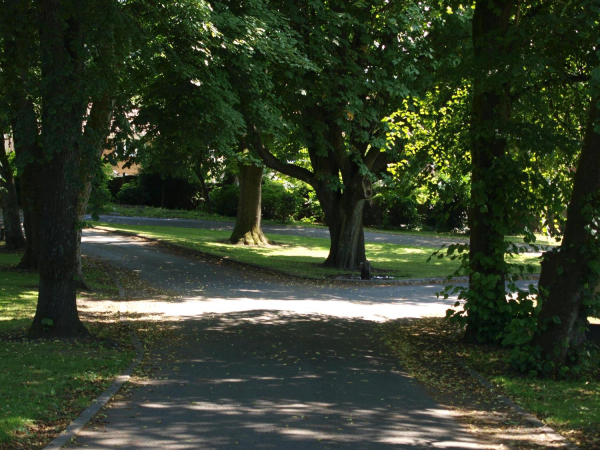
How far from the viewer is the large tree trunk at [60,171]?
9.27 meters

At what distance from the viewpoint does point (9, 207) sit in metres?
22.3

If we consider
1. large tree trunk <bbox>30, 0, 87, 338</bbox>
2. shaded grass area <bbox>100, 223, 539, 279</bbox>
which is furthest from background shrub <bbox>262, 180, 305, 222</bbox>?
large tree trunk <bbox>30, 0, 87, 338</bbox>

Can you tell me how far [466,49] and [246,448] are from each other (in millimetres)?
8436

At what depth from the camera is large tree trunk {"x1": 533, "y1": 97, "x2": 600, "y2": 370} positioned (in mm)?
8258

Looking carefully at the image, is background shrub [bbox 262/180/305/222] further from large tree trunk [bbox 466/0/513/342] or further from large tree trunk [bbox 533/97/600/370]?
large tree trunk [bbox 533/97/600/370]

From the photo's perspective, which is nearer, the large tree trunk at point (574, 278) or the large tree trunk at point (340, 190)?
the large tree trunk at point (574, 278)

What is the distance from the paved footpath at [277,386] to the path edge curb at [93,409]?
0.12 metres

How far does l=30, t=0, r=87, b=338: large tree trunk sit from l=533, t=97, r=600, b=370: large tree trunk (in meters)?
6.48

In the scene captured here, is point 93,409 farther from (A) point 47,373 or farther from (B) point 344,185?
(B) point 344,185

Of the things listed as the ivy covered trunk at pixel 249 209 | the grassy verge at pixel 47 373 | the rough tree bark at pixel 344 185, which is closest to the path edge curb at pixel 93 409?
the grassy verge at pixel 47 373

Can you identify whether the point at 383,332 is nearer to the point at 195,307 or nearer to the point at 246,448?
the point at 195,307

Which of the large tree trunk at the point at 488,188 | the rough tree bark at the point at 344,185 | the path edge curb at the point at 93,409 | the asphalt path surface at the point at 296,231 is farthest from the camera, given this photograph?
the asphalt path surface at the point at 296,231

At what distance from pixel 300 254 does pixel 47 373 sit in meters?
19.3

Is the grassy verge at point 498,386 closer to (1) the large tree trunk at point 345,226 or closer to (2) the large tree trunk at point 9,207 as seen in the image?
(1) the large tree trunk at point 345,226
